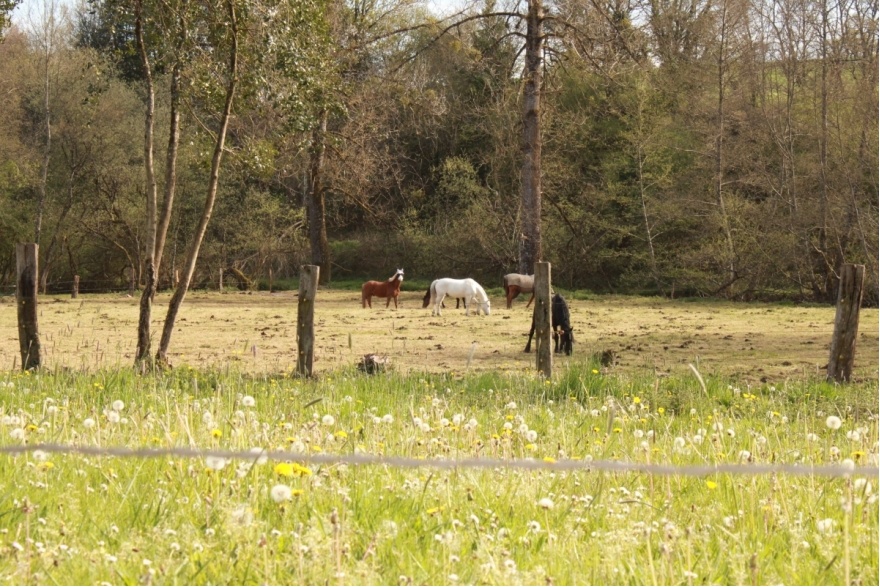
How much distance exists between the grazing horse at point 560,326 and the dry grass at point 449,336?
0.27m

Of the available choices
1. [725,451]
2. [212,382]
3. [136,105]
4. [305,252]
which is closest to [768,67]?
[305,252]

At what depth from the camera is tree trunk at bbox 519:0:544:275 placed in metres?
29.5

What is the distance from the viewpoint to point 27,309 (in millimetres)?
11930

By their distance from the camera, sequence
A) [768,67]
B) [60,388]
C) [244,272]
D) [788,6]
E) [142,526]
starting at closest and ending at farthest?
1. [142,526]
2. [60,388]
3. [788,6]
4. [768,67]
5. [244,272]

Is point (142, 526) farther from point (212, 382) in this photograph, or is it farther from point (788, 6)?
point (788, 6)

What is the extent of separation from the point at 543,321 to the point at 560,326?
2634 millimetres

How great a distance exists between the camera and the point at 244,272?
4212 centimetres

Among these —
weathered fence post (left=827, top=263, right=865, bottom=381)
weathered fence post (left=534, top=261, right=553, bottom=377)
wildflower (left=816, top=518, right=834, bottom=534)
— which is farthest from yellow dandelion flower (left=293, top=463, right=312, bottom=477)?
weathered fence post (left=827, top=263, right=865, bottom=381)

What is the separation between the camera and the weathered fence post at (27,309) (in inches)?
466

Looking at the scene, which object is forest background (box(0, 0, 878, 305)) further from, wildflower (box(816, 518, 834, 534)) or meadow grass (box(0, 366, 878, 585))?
wildflower (box(816, 518, 834, 534))

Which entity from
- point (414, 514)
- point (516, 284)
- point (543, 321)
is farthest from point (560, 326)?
point (516, 284)

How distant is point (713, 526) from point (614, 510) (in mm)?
380

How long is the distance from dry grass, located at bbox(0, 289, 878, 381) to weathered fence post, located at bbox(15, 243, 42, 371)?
1.68 ft

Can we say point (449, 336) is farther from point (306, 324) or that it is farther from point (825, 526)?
point (825, 526)
